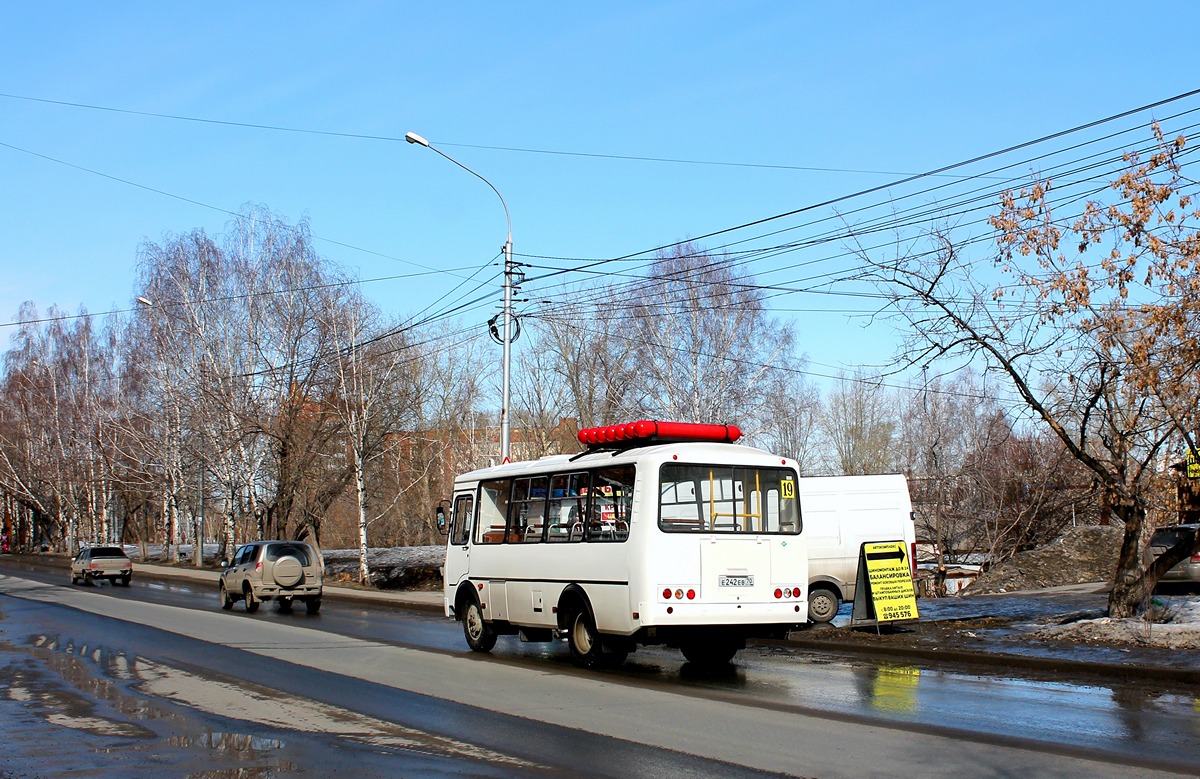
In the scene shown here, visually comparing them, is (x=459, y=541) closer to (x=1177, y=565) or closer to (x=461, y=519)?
(x=461, y=519)

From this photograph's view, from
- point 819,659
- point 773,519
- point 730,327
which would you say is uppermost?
point 730,327

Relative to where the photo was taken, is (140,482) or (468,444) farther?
(468,444)

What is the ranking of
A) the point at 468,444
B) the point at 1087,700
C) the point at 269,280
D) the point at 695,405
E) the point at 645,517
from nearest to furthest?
the point at 1087,700
the point at 645,517
the point at 695,405
the point at 269,280
the point at 468,444

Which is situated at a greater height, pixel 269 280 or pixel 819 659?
pixel 269 280

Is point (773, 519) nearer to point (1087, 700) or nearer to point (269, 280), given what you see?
point (1087, 700)

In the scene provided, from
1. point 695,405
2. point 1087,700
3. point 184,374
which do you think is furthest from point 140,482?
point 1087,700

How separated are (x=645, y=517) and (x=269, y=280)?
110 ft

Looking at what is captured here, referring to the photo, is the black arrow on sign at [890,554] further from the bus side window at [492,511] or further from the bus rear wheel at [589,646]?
the bus side window at [492,511]

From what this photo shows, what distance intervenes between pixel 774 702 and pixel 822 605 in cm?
832

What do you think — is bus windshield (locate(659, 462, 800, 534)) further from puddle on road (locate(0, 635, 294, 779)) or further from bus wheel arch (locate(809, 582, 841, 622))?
puddle on road (locate(0, 635, 294, 779))

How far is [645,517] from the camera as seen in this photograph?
13.2 m

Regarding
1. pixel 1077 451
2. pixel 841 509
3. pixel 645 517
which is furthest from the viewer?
pixel 841 509

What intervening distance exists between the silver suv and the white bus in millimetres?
12516

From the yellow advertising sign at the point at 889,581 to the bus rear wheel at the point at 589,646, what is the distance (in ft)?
14.3
